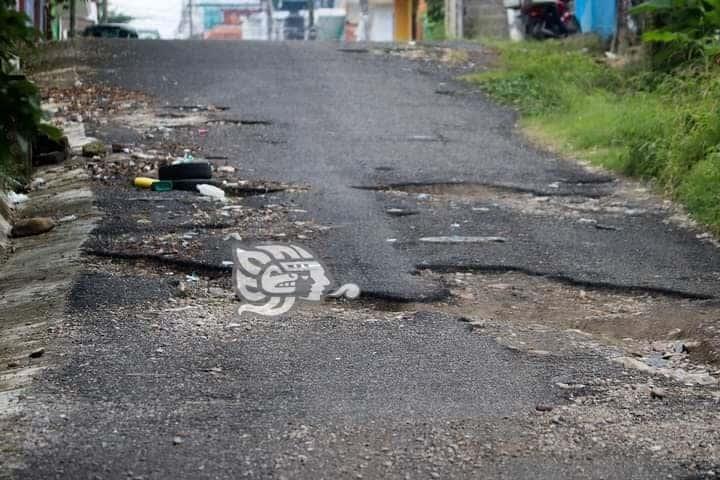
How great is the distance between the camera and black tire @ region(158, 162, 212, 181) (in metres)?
8.91

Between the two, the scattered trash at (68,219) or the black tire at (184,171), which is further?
the black tire at (184,171)

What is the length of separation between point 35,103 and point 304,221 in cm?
418

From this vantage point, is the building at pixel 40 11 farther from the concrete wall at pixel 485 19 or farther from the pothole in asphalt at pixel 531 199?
the pothole in asphalt at pixel 531 199

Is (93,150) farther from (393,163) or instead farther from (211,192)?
(393,163)

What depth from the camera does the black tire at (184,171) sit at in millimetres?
8914

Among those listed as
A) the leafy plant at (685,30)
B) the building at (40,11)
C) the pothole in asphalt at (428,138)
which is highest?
the building at (40,11)

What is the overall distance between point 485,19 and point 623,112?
13.9 m

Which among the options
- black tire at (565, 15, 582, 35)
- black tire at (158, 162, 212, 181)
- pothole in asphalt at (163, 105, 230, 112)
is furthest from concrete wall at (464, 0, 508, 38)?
black tire at (158, 162, 212, 181)

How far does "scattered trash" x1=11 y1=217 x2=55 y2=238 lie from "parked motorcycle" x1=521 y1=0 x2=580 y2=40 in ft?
47.5

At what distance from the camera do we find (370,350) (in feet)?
17.1

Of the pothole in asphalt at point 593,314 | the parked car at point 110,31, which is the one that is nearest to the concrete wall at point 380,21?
the parked car at point 110,31

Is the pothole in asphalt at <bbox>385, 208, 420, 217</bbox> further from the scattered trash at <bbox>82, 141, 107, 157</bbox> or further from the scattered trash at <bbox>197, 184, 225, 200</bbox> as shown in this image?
the scattered trash at <bbox>82, 141, 107, 157</bbox>

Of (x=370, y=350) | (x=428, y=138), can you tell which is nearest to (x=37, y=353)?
(x=370, y=350)

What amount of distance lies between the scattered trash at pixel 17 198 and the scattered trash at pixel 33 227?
82cm
